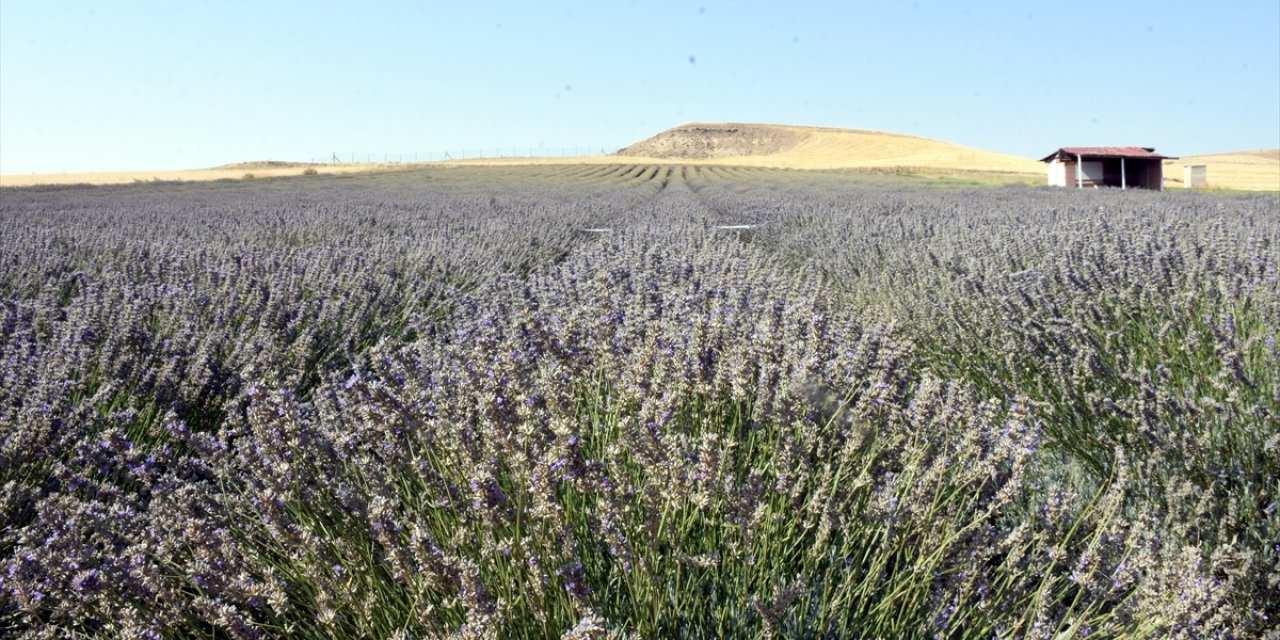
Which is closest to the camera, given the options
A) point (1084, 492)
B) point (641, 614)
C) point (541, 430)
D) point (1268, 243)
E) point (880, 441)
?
point (641, 614)

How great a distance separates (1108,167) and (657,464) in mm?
29461

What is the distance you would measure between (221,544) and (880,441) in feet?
4.45

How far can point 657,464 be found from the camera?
134cm

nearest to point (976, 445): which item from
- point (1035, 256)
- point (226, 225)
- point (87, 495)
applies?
point (87, 495)

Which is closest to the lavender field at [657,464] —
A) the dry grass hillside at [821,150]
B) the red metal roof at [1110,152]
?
the red metal roof at [1110,152]

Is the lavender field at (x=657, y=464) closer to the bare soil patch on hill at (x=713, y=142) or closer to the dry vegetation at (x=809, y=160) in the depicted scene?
Result: the dry vegetation at (x=809, y=160)

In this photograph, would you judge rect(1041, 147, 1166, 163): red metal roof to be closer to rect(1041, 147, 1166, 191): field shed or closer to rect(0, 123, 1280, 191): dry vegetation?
rect(1041, 147, 1166, 191): field shed

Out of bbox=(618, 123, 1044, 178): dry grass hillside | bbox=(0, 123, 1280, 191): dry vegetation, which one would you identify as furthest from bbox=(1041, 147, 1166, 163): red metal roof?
bbox=(618, 123, 1044, 178): dry grass hillside

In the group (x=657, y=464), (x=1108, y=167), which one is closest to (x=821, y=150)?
(x=1108, y=167)

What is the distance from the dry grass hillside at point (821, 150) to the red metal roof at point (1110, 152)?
12.5 meters

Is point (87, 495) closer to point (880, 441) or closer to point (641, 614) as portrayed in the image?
point (641, 614)

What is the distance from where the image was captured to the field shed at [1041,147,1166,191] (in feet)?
84.7

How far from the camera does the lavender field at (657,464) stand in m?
1.41

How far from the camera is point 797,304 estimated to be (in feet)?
9.71
